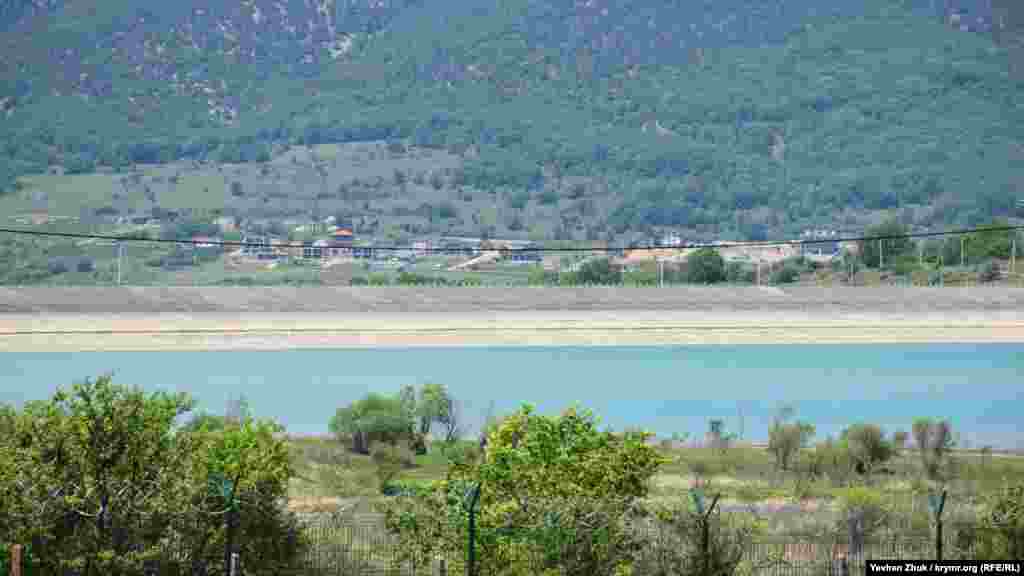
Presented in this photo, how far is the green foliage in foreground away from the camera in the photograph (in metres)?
14.0

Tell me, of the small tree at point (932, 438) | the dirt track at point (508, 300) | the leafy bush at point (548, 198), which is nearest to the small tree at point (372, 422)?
the dirt track at point (508, 300)

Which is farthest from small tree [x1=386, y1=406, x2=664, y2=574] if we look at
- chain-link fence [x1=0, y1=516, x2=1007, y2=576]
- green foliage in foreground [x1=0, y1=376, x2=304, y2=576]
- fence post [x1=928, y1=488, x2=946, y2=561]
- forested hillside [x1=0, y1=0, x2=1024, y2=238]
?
forested hillside [x1=0, y1=0, x2=1024, y2=238]

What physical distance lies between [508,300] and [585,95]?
63412 millimetres

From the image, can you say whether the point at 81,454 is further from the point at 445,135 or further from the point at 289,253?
the point at 445,135

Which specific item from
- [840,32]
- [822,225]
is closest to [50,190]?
[822,225]

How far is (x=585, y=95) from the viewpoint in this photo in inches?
3967

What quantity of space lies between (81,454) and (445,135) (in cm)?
7955

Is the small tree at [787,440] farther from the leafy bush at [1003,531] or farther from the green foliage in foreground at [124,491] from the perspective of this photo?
the green foliage in foreground at [124,491]

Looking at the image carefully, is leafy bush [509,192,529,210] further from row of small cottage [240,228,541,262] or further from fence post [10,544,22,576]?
fence post [10,544,22,576]

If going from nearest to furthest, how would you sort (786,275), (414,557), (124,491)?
(124,491)
(414,557)
(786,275)

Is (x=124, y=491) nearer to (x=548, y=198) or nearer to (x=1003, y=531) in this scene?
(x=1003, y=531)

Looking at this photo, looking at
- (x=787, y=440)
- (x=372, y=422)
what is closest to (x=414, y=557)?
(x=372, y=422)

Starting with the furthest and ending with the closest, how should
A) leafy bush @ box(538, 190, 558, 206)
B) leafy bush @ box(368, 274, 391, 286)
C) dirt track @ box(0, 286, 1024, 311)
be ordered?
leafy bush @ box(538, 190, 558, 206) → leafy bush @ box(368, 274, 391, 286) → dirt track @ box(0, 286, 1024, 311)

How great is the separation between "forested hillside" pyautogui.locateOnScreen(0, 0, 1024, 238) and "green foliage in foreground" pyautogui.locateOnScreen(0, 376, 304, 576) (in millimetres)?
63625
